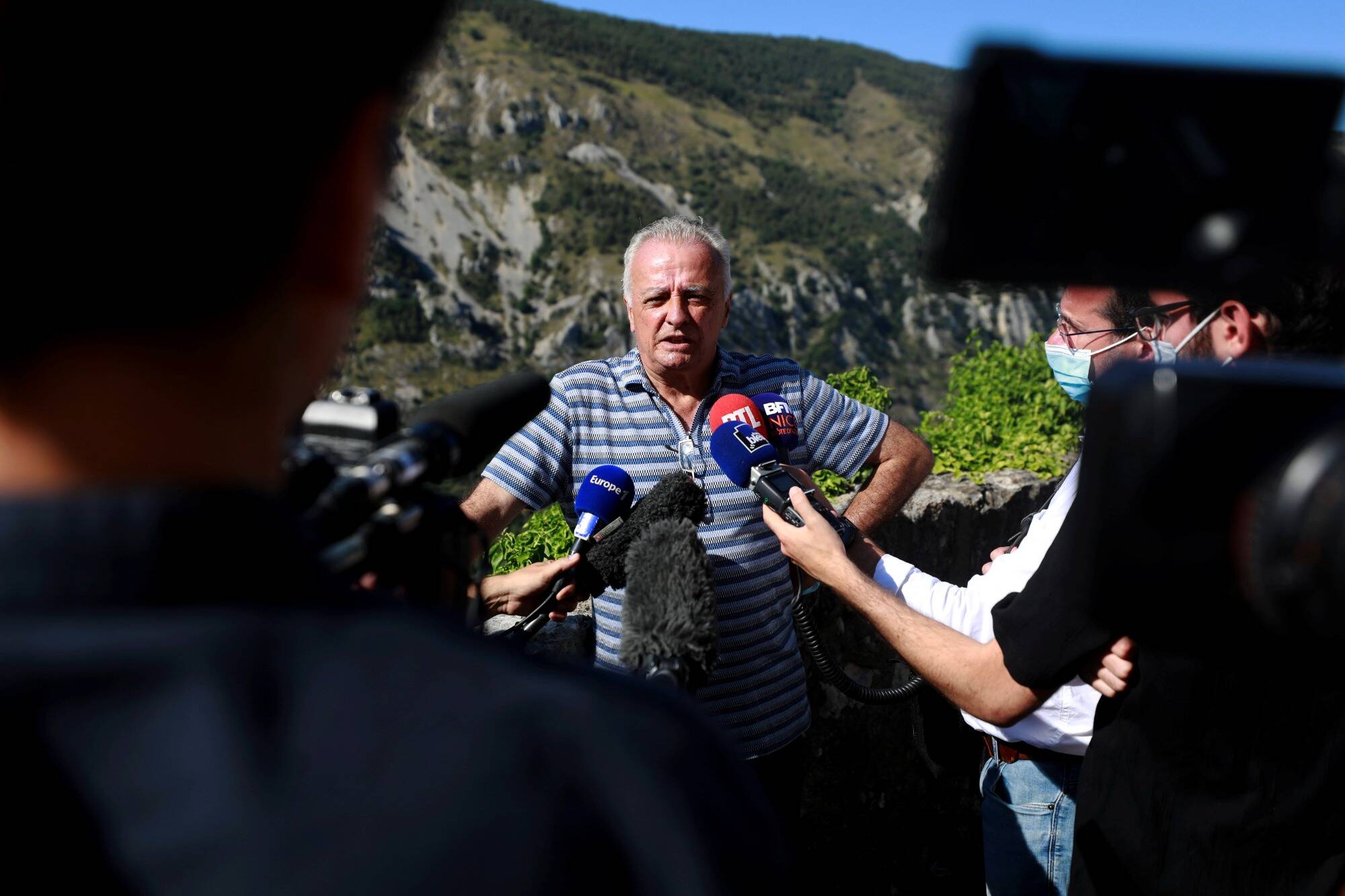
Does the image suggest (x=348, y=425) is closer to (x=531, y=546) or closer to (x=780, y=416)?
(x=780, y=416)

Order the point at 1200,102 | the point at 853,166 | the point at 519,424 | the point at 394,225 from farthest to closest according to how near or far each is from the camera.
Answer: the point at 853,166 < the point at 394,225 < the point at 519,424 < the point at 1200,102

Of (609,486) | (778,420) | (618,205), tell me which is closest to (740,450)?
(778,420)

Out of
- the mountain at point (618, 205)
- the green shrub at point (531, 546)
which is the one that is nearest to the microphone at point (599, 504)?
the green shrub at point (531, 546)

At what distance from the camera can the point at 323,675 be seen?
1.93ft

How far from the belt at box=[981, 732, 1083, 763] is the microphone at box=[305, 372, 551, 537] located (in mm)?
1473

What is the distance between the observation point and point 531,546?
11.0 ft

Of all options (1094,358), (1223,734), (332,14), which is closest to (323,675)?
(332,14)

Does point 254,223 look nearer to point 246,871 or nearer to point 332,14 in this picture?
point 332,14

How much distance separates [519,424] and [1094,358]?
5.10 ft

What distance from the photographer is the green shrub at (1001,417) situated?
4.93 m

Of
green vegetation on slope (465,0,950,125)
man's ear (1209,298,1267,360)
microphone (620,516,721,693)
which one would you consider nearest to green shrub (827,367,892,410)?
microphone (620,516,721,693)

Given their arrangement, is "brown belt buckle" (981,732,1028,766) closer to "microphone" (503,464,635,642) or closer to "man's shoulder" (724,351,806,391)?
"microphone" (503,464,635,642)

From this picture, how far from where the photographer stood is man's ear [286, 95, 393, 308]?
0.65 metres

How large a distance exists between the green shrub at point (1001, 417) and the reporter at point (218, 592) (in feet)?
13.2
